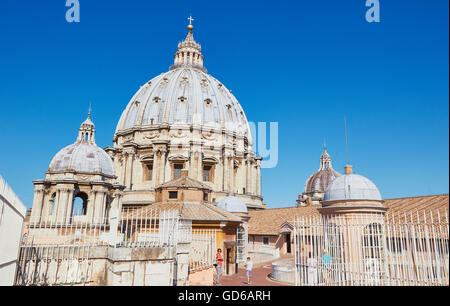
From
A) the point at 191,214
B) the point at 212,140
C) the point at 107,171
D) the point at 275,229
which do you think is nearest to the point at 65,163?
the point at 107,171

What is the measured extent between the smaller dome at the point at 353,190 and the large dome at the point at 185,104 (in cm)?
3421

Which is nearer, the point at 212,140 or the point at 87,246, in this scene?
the point at 87,246

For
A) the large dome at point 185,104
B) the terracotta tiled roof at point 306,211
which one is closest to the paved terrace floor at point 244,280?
the terracotta tiled roof at point 306,211

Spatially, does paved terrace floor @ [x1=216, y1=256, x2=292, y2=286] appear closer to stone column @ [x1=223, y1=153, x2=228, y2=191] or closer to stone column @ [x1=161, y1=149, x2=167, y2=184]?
stone column @ [x1=223, y1=153, x2=228, y2=191]

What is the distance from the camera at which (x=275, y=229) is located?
3189cm

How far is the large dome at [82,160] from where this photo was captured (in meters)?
27.5

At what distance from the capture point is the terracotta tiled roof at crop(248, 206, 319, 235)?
32406mm

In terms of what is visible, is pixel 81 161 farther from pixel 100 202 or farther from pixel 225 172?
pixel 225 172

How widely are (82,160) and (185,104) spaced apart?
78.8 ft

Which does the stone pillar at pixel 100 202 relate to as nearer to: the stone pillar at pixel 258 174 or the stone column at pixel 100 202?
the stone column at pixel 100 202

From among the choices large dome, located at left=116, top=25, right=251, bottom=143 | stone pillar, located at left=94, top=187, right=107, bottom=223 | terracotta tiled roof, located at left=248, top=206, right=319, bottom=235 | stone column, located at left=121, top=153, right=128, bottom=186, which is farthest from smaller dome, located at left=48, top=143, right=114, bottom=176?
large dome, located at left=116, top=25, right=251, bottom=143
